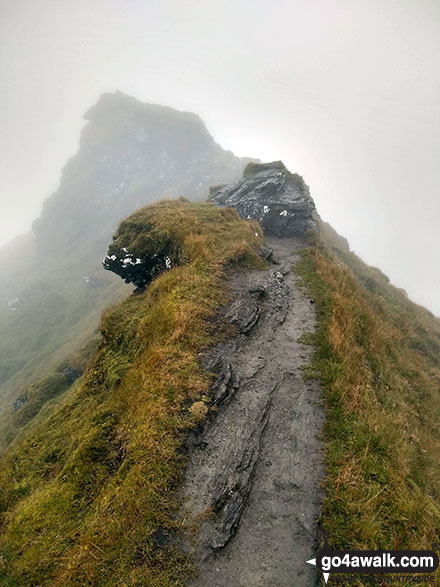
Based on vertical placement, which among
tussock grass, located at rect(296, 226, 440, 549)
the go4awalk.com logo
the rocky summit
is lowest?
the go4awalk.com logo

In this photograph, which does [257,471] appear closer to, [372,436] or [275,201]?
[372,436]

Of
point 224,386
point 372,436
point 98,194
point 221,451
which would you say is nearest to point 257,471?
point 221,451

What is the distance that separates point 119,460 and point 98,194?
164529 millimetres

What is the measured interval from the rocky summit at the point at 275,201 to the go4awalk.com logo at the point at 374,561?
26819 millimetres

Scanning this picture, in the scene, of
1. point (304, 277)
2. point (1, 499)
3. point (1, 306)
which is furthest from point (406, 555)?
point (1, 306)

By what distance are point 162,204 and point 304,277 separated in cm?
1305

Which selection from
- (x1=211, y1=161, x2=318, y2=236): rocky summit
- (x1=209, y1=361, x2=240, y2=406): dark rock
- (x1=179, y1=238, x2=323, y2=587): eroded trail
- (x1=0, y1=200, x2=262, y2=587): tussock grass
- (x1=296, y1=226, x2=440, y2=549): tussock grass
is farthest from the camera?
(x1=211, y1=161, x2=318, y2=236): rocky summit

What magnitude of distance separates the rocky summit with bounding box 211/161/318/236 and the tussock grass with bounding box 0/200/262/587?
19.6 m

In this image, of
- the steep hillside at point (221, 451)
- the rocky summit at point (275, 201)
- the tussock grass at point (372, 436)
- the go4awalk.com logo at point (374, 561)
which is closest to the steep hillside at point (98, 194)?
the rocky summit at point (275, 201)

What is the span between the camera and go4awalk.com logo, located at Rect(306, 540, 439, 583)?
15.5 ft

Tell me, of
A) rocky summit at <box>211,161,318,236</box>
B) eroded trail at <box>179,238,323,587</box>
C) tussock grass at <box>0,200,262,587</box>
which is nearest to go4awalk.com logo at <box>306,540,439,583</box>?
eroded trail at <box>179,238,323,587</box>

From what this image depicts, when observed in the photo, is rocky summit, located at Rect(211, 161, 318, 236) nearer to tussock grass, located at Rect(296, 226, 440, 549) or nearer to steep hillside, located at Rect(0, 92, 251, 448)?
tussock grass, located at Rect(296, 226, 440, 549)

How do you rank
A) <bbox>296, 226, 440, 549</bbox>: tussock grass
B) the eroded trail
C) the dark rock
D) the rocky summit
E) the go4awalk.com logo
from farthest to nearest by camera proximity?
the rocky summit, the dark rock, <bbox>296, 226, 440, 549</bbox>: tussock grass, the eroded trail, the go4awalk.com logo

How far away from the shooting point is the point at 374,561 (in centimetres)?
479
